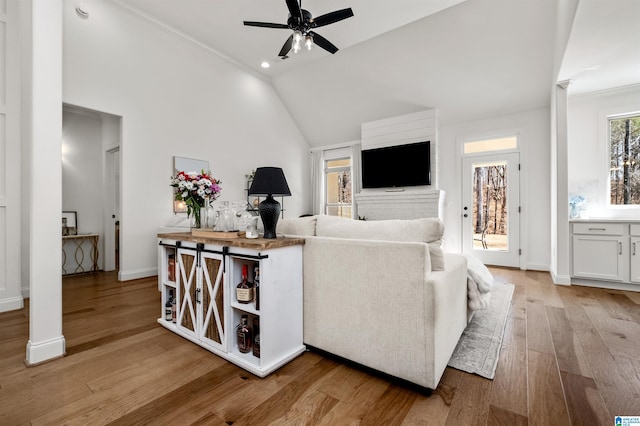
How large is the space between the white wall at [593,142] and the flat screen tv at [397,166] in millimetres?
2119

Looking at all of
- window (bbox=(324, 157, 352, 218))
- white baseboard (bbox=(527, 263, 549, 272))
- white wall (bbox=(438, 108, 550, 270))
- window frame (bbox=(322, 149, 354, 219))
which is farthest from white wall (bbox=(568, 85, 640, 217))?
window (bbox=(324, 157, 352, 218))

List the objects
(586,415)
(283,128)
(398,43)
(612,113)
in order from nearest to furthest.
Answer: (586,415)
(612,113)
(398,43)
(283,128)

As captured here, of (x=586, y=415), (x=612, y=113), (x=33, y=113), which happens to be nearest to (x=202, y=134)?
(x=33, y=113)

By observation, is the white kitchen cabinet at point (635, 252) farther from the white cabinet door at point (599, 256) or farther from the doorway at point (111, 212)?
the doorway at point (111, 212)

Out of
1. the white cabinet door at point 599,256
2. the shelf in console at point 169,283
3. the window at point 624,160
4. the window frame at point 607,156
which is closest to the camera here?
the shelf in console at point 169,283

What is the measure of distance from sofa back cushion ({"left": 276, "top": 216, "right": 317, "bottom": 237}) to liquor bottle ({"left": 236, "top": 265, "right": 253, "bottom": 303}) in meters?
0.43

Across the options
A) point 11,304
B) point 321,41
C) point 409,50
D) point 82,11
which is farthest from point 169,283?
point 409,50

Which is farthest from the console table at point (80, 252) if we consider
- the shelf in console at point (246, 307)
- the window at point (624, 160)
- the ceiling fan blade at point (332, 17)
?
the window at point (624, 160)

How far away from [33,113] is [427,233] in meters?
2.64

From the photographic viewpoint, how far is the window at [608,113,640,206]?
13.2 ft

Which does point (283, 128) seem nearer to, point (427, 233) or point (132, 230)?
point (132, 230)

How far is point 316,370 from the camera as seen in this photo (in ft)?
5.75

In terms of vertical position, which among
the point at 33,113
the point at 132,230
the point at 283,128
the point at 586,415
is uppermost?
the point at 283,128

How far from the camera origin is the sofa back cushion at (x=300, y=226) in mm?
2074
